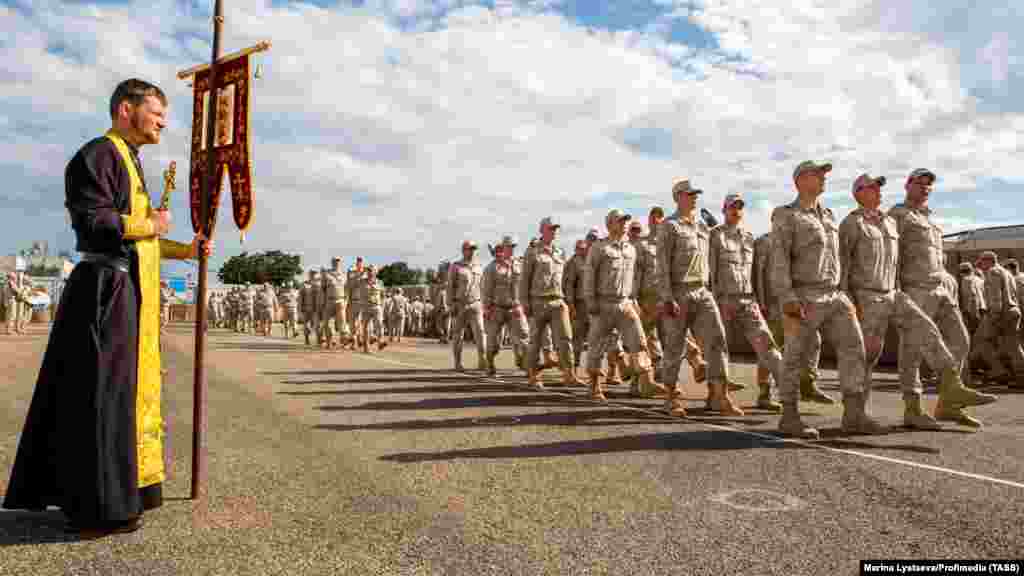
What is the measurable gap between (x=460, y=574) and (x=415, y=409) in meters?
5.58

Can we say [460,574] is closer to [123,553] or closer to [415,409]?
[123,553]

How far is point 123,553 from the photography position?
3.48 m

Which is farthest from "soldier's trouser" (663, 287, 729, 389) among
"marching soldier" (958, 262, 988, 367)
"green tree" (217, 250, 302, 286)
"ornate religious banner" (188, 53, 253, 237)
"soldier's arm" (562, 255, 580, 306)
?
"green tree" (217, 250, 302, 286)

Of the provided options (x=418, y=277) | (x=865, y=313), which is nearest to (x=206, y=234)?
(x=865, y=313)

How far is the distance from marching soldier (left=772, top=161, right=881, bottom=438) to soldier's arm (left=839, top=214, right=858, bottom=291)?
5.3 inches

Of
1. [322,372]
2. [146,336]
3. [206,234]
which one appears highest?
[206,234]

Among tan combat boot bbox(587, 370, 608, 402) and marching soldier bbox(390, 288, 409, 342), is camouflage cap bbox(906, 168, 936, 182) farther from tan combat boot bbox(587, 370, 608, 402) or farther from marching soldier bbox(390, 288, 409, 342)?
marching soldier bbox(390, 288, 409, 342)

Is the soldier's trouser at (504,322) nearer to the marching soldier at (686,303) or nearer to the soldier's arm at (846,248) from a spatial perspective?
the marching soldier at (686,303)

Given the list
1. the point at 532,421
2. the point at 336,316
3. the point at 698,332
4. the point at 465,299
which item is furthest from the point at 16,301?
the point at 698,332

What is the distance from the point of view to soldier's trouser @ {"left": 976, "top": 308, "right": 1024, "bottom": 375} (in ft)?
42.7

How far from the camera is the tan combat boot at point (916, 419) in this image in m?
7.29

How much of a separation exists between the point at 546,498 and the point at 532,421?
10.5ft

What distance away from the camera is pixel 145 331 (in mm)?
3979

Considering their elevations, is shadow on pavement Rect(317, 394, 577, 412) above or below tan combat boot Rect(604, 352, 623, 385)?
below
